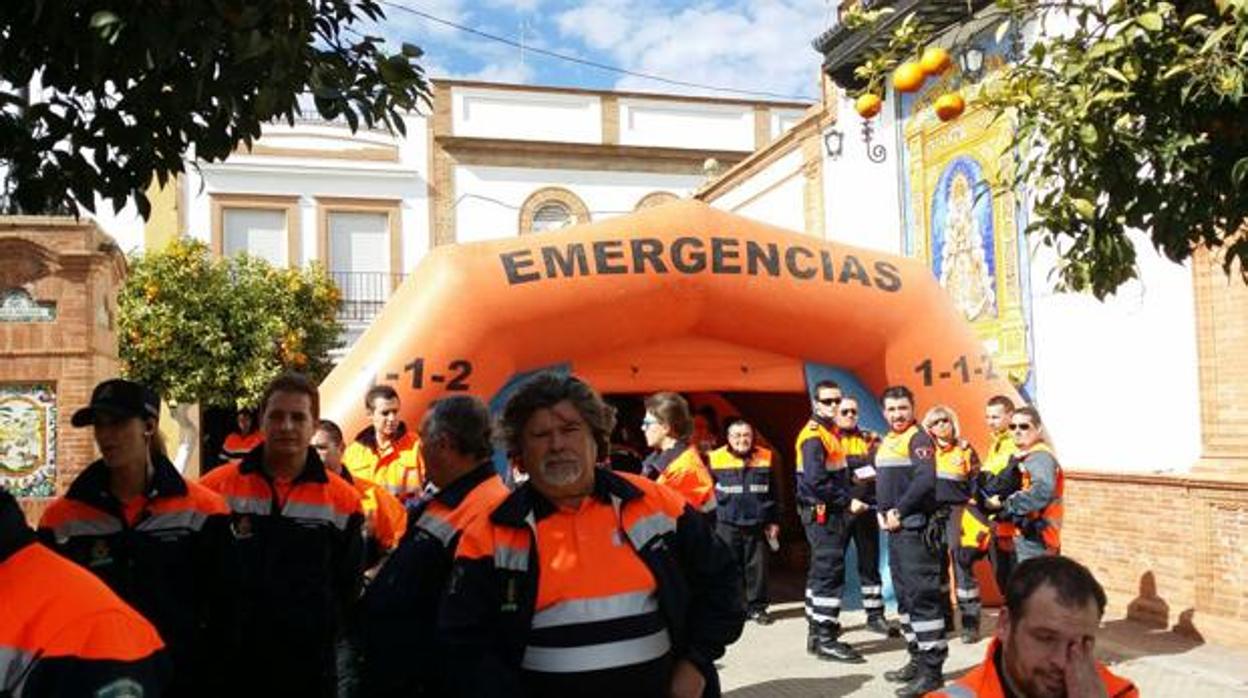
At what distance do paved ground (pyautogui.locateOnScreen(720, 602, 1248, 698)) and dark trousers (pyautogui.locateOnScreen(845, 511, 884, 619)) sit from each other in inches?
9.2

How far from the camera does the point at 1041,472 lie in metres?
6.91

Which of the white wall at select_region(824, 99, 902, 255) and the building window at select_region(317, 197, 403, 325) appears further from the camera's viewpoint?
the building window at select_region(317, 197, 403, 325)

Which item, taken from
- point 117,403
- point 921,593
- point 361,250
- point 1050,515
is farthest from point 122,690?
point 361,250

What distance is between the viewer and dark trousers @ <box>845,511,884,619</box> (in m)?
8.35

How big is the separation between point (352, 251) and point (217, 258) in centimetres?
279

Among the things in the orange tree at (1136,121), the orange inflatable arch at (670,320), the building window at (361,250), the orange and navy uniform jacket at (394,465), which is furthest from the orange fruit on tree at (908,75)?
Result: the building window at (361,250)

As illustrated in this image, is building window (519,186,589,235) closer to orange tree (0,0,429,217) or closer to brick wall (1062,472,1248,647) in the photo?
brick wall (1062,472,1248,647)

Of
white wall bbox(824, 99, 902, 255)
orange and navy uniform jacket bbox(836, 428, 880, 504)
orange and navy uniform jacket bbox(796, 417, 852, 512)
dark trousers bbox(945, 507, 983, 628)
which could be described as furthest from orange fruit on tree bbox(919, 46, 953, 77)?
white wall bbox(824, 99, 902, 255)

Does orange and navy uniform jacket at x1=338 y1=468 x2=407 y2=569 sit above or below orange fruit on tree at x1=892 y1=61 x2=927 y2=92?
below

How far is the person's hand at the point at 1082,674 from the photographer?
85.1 inches

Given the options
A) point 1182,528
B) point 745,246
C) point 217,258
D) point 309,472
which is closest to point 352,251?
point 217,258

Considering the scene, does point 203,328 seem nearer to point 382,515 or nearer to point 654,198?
point 654,198

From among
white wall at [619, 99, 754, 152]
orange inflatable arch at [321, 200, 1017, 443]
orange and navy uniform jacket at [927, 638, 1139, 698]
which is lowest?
orange and navy uniform jacket at [927, 638, 1139, 698]

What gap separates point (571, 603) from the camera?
2785 millimetres
